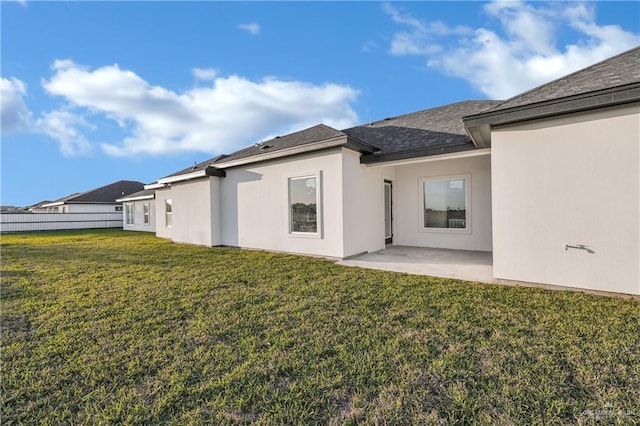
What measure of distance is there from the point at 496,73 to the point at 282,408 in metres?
12.7

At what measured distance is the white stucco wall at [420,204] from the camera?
28.6 ft

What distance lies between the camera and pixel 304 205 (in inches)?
345

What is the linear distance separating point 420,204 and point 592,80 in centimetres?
564

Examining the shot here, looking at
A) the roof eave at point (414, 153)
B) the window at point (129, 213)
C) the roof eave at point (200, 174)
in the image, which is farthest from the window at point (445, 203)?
the window at point (129, 213)

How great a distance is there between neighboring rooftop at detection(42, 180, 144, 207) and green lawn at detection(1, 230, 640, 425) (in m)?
28.7

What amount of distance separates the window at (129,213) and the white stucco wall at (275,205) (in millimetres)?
16227

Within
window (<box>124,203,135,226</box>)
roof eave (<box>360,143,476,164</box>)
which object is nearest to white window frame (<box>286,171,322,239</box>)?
roof eave (<box>360,143,476,164</box>)

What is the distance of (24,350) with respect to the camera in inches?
121

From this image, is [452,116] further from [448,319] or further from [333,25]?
[448,319]

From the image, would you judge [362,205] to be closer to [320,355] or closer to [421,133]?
[421,133]

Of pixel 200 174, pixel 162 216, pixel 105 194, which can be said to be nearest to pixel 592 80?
pixel 200 174

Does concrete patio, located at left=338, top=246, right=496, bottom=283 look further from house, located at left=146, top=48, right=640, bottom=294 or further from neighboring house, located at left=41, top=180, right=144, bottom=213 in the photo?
neighboring house, located at left=41, top=180, right=144, bottom=213

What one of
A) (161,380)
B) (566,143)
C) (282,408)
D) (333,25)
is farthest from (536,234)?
(333,25)

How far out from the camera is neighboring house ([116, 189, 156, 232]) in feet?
67.5
